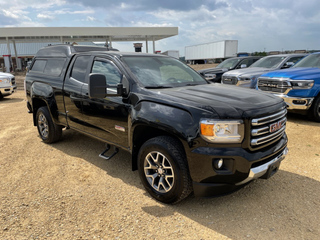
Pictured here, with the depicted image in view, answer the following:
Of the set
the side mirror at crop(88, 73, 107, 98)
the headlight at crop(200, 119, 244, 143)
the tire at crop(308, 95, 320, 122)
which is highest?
the side mirror at crop(88, 73, 107, 98)

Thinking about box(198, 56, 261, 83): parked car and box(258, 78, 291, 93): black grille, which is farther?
box(198, 56, 261, 83): parked car

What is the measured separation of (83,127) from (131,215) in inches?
77.3

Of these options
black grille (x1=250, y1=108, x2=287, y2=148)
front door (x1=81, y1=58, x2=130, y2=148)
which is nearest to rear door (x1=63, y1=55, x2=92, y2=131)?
front door (x1=81, y1=58, x2=130, y2=148)

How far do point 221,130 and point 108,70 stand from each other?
2.06 meters

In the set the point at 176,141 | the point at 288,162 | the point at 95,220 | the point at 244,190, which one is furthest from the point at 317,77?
the point at 95,220

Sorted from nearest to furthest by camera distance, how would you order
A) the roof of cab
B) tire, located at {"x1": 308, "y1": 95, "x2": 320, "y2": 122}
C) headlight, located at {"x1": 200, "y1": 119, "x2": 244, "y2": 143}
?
headlight, located at {"x1": 200, "y1": 119, "x2": 244, "y2": 143} → the roof of cab → tire, located at {"x1": 308, "y1": 95, "x2": 320, "y2": 122}

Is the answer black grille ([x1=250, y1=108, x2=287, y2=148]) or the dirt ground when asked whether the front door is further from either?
black grille ([x1=250, y1=108, x2=287, y2=148])

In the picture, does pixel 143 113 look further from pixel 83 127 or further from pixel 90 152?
pixel 90 152

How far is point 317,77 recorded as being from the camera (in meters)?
6.41

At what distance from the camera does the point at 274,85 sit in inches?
270

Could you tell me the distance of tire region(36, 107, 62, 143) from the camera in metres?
5.14

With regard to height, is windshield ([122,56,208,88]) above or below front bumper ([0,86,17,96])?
above

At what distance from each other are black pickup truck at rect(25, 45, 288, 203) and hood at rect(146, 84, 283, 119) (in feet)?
0.03

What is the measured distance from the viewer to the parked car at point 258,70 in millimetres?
8898
